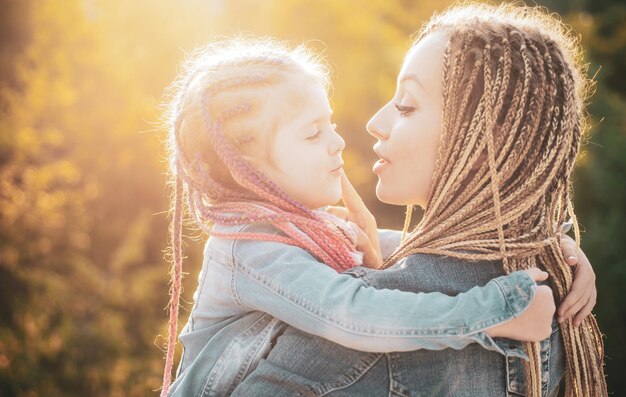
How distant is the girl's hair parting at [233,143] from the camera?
1.96m

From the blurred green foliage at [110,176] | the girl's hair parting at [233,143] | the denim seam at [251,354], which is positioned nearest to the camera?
the denim seam at [251,354]

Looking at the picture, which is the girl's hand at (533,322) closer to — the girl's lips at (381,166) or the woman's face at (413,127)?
the woman's face at (413,127)

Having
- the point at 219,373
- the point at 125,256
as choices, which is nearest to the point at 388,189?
the point at 219,373

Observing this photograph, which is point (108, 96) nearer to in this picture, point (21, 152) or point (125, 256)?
point (21, 152)

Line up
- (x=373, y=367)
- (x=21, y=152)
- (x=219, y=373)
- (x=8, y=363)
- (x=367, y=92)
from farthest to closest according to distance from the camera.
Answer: (x=367, y=92), (x=21, y=152), (x=8, y=363), (x=219, y=373), (x=373, y=367)

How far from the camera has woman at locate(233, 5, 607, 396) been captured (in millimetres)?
1728

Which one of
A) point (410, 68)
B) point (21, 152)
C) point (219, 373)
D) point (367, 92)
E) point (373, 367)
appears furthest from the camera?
point (367, 92)

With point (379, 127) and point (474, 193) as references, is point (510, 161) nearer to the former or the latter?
point (474, 193)

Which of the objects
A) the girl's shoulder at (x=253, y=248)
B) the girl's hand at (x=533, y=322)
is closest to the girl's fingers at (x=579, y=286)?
the girl's hand at (x=533, y=322)

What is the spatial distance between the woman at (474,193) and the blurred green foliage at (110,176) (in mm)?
3949

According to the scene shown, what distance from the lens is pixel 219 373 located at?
6.14 feet

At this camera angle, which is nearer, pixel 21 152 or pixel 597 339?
pixel 597 339

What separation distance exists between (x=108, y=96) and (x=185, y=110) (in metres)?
5.91

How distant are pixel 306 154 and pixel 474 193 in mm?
527
